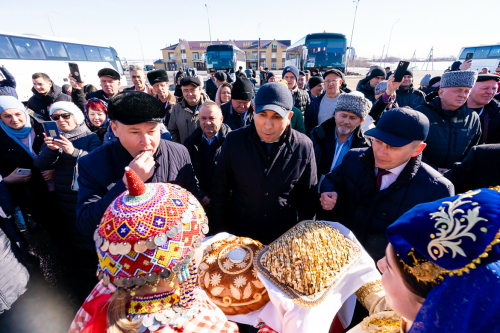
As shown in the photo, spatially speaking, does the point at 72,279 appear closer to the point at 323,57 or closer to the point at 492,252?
the point at 492,252

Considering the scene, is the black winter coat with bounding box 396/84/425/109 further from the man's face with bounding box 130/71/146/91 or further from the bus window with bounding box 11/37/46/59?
the bus window with bounding box 11/37/46/59

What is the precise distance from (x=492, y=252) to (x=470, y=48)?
27.0m

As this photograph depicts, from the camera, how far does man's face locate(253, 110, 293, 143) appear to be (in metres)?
2.07

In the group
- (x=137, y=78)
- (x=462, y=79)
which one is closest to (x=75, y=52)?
(x=137, y=78)

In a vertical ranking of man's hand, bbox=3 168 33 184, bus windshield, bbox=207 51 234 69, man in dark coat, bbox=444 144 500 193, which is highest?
bus windshield, bbox=207 51 234 69

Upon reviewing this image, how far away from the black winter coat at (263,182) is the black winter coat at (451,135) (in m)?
2.04

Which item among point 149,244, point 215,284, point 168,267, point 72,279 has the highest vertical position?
point 149,244

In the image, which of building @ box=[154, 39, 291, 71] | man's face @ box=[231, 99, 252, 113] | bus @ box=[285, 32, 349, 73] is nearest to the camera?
man's face @ box=[231, 99, 252, 113]

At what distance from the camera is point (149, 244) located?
2.90ft

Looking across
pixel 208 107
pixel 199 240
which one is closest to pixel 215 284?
pixel 199 240

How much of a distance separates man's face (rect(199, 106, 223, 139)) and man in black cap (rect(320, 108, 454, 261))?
1.68 m

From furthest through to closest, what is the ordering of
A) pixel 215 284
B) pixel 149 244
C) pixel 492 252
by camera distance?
1. pixel 215 284
2. pixel 149 244
3. pixel 492 252

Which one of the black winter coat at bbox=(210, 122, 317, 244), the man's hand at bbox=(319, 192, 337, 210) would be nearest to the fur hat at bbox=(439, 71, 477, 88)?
the black winter coat at bbox=(210, 122, 317, 244)

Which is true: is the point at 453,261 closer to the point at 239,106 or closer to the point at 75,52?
the point at 239,106
